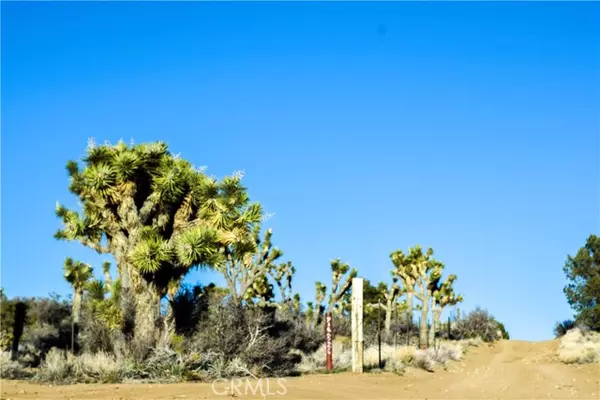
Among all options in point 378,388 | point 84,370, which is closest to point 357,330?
point 378,388

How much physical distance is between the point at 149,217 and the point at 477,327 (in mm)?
35909

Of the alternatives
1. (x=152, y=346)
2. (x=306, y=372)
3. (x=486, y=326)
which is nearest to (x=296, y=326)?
(x=306, y=372)

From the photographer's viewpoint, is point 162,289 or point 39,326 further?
point 39,326

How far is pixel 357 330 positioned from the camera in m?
20.0

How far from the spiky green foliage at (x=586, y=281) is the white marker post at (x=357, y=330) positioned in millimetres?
23849

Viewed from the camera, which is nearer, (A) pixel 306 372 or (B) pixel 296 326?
(A) pixel 306 372

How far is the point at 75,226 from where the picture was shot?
63.8 feet

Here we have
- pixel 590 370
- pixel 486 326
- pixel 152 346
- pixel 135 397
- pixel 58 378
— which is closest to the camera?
pixel 135 397

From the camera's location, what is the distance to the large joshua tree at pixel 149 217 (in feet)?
61.4

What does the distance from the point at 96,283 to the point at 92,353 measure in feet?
6.87

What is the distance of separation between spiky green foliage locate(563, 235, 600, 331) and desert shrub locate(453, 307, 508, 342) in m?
8.97

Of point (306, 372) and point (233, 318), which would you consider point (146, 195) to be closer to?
point (233, 318)

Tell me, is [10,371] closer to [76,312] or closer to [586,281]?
[76,312]

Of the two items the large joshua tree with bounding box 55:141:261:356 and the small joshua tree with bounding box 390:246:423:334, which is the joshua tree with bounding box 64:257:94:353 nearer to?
the large joshua tree with bounding box 55:141:261:356
